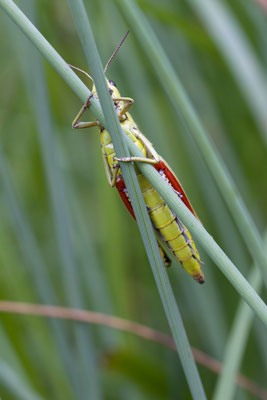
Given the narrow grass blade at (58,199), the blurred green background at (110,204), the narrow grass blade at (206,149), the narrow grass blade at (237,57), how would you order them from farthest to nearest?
the narrow grass blade at (237,57), the blurred green background at (110,204), the narrow grass blade at (58,199), the narrow grass blade at (206,149)

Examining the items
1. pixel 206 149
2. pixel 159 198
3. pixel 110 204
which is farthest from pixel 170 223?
pixel 110 204

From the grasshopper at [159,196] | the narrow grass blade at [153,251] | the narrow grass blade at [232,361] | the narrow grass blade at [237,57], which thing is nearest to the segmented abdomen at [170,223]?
the grasshopper at [159,196]

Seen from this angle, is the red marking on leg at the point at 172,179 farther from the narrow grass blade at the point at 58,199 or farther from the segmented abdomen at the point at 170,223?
the narrow grass blade at the point at 58,199

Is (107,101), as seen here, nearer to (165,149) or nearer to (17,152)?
(165,149)

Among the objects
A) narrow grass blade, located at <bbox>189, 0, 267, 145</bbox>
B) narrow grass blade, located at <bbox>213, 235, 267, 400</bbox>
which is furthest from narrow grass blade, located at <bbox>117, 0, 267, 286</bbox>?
narrow grass blade, located at <bbox>189, 0, 267, 145</bbox>

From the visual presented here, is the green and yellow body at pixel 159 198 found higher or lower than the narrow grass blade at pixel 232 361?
higher

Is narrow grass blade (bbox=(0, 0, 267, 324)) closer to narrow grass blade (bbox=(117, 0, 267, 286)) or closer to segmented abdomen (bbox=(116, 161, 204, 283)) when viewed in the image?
narrow grass blade (bbox=(117, 0, 267, 286))

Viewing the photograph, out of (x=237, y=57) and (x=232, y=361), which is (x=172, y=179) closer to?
(x=232, y=361)

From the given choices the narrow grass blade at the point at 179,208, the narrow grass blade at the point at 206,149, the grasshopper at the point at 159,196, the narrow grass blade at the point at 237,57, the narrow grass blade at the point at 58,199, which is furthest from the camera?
the narrow grass blade at the point at 237,57
